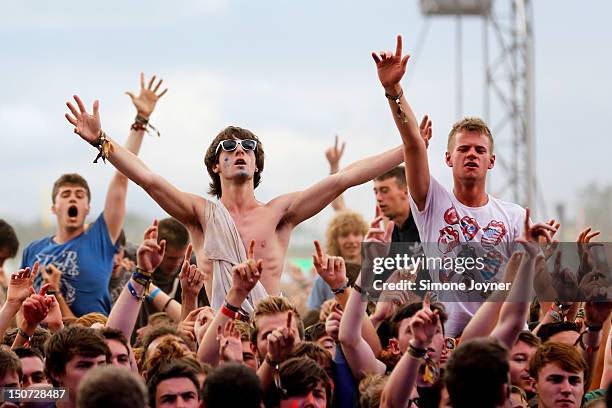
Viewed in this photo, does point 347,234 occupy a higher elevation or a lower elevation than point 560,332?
higher

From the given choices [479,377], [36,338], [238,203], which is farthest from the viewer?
[238,203]

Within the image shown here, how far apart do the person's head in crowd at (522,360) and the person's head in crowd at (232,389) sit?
1893 millimetres

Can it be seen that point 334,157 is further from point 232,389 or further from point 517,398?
point 232,389

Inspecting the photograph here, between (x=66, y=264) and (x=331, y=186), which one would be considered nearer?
(x=331, y=186)

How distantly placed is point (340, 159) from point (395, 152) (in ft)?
7.40

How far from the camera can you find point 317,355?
5164mm

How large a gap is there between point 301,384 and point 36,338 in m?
1.75

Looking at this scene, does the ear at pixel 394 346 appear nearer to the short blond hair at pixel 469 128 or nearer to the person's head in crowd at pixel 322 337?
the person's head in crowd at pixel 322 337

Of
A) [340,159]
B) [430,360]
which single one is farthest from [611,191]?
[430,360]

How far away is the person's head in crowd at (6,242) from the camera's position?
8.41 metres

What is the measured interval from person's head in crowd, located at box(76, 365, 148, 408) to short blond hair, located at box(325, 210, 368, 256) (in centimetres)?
487

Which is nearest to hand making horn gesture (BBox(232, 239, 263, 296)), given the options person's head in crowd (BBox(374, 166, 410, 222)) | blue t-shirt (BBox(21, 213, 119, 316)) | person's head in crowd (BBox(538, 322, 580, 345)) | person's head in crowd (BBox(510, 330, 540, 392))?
person's head in crowd (BBox(510, 330, 540, 392))

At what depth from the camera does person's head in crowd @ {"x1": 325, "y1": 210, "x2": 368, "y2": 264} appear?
28.0 feet

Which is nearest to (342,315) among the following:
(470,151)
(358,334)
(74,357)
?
(358,334)
